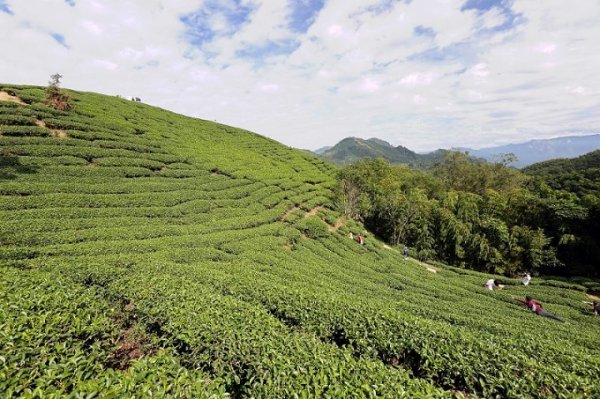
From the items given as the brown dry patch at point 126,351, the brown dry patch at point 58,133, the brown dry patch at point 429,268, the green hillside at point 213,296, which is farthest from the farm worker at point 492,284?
the brown dry patch at point 58,133

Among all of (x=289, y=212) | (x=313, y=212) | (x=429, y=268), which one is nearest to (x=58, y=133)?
(x=289, y=212)

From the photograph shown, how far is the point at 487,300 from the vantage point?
21.8m

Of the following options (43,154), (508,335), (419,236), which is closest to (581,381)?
(508,335)

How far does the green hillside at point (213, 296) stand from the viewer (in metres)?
6.25

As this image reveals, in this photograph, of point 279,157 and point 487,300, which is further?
point 279,157

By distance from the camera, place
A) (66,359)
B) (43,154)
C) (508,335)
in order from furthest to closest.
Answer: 1. (43,154)
2. (508,335)
3. (66,359)

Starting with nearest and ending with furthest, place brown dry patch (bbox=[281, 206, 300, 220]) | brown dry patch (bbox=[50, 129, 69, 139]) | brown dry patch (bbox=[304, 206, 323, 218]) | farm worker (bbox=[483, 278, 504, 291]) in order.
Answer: farm worker (bbox=[483, 278, 504, 291]) < brown dry patch (bbox=[50, 129, 69, 139]) < brown dry patch (bbox=[281, 206, 300, 220]) < brown dry patch (bbox=[304, 206, 323, 218])

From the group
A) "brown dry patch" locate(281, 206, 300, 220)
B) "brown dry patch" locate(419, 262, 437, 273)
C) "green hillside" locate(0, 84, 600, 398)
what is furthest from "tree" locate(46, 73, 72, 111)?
"brown dry patch" locate(419, 262, 437, 273)

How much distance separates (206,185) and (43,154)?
13.6 meters

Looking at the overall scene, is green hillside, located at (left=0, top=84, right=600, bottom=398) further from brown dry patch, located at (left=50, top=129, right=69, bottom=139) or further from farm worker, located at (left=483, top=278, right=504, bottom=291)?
farm worker, located at (left=483, top=278, right=504, bottom=291)

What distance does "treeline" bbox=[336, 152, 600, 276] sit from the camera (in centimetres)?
3353

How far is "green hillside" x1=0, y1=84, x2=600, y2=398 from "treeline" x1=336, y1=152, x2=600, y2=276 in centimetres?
622

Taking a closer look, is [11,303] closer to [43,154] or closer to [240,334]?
[240,334]

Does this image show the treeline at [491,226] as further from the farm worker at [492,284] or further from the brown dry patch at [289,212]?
the brown dry patch at [289,212]
